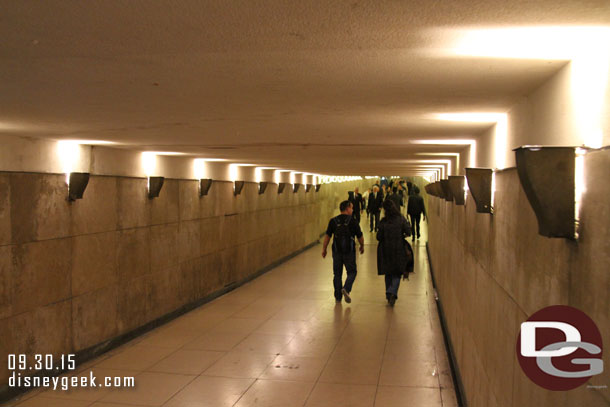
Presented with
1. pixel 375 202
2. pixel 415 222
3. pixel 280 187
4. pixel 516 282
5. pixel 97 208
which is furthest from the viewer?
pixel 375 202

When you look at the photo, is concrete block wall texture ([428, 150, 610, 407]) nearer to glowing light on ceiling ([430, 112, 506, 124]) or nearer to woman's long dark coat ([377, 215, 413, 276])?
glowing light on ceiling ([430, 112, 506, 124])

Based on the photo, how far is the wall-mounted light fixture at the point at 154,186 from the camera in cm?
805

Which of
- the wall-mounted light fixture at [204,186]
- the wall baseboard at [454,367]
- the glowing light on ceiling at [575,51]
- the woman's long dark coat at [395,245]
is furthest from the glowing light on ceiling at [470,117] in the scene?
the wall-mounted light fixture at [204,186]

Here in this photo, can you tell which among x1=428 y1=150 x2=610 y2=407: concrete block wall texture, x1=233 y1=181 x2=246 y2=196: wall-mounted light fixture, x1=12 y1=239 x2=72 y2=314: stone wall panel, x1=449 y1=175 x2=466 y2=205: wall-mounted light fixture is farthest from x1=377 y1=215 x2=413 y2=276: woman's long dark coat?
x1=12 y1=239 x2=72 y2=314: stone wall panel

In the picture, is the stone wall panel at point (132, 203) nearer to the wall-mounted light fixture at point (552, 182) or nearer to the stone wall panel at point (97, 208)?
the stone wall panel at point (97, 208)

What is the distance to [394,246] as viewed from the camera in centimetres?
881

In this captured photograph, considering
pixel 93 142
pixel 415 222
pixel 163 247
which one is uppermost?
pixel 93 142

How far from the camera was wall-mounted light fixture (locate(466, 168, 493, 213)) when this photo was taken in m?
4.13

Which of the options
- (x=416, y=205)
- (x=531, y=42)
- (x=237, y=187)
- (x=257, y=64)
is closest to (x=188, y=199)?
(x=237, y=187)

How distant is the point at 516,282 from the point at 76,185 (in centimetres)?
495

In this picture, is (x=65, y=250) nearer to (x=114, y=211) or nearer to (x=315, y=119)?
(x=114, y=211)

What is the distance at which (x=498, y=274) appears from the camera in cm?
361

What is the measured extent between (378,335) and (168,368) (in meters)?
2.81

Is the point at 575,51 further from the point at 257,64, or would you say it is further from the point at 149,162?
the point at 149,162
